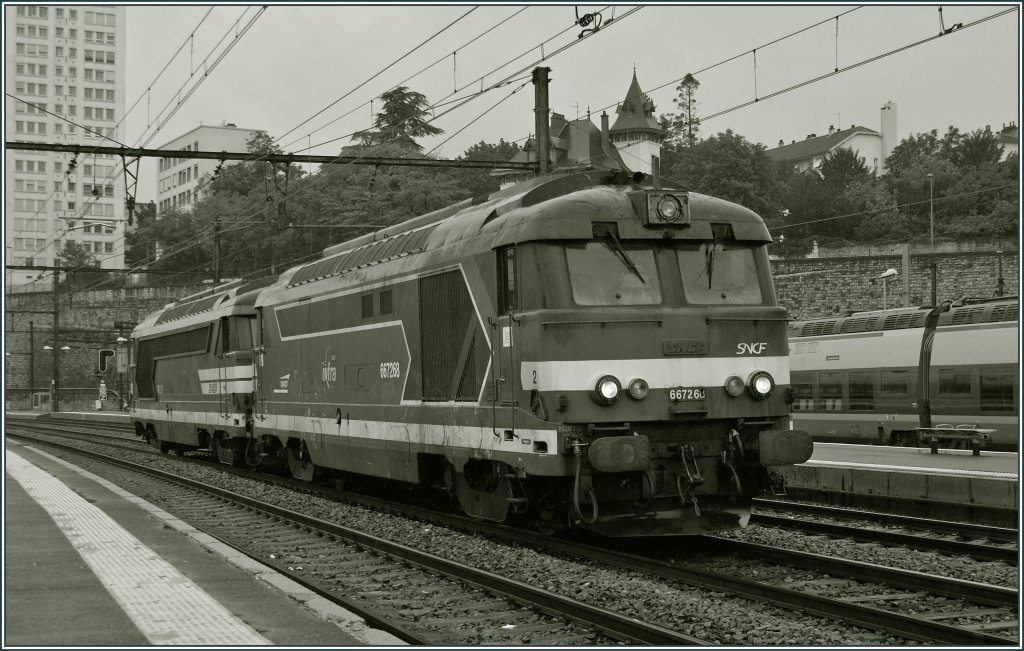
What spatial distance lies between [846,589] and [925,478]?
6.36m

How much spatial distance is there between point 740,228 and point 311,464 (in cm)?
940

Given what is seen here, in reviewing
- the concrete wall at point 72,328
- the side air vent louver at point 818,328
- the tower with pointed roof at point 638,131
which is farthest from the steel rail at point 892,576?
the tower with pointed roof at point 638,131

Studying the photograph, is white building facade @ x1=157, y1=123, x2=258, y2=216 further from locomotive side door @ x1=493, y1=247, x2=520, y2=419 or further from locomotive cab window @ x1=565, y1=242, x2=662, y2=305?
locomotive cab window @ x1=565, y1=242, x2=662, y2=305

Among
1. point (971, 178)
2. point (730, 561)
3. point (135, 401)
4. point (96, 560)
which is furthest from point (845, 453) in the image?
point (971, 178)

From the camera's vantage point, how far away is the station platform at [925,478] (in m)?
13.4

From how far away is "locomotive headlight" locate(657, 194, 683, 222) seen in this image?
10.6 m

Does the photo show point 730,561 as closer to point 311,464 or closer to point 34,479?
point 311,464

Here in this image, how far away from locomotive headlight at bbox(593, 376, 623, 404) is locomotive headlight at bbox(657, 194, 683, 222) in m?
A: 1.78

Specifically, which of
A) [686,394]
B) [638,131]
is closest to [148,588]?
[686,394]

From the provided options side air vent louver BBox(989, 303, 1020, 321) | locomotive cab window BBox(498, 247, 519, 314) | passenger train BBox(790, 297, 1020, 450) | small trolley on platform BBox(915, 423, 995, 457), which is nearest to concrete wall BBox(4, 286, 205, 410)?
passenger train BBox(790, 297, 1020, 450)

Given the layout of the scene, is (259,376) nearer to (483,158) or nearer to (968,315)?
(968,315)

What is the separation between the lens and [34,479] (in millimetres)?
18359

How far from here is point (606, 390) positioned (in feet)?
32.5

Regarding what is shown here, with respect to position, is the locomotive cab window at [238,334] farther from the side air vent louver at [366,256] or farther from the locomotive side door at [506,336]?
the locomotive side door at [506,336]
